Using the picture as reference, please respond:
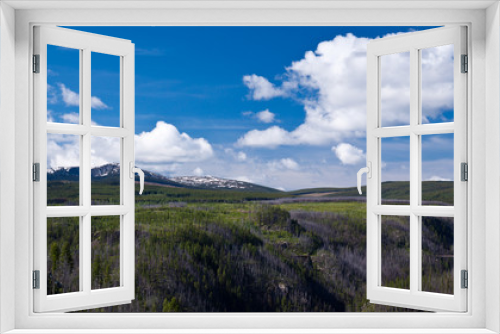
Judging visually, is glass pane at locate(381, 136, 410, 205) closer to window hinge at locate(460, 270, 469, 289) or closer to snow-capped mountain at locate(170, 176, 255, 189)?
snow-capped mountain at locate(170, 176, 255, 189)

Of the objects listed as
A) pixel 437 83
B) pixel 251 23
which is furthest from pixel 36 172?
pixel 437 83

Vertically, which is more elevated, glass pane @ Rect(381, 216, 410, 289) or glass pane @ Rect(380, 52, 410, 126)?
glass pane @ Rect(380, 52, 410, 126)

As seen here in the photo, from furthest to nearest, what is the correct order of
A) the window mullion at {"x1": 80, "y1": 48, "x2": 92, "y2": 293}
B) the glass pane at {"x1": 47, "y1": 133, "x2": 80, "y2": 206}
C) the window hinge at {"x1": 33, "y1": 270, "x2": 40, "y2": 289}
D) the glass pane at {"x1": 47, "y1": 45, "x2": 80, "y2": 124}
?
the glass pane at {"x1": 47, "y1": 133, "x2": 80, "y2": 206} < the glass pane at {"x1": 47, "y1": 45, "x2": 80, "y2": 124} < the window mullion at {"x1": 80, "y1": 48, "x2": 92, "y2": 293} < the window hinge at {"x1": 33, "y1": 270, "x2": 40, "y2": 289}

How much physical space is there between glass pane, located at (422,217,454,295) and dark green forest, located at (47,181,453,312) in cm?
1

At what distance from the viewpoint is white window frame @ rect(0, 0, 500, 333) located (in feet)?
6.58

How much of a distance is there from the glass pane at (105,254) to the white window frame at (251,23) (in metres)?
2.20

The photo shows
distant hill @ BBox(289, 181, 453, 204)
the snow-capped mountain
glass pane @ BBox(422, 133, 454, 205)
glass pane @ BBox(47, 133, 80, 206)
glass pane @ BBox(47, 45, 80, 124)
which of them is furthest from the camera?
the snow-capped mountain

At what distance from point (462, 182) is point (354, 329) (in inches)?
34.4

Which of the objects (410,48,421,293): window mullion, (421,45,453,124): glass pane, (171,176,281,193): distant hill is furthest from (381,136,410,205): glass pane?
(410,48,421,293): window mullion

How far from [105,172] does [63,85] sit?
0.98 metres

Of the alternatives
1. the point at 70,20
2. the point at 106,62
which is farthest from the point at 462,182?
the point at 106,62

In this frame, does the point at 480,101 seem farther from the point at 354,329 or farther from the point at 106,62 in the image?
the point at 106,62

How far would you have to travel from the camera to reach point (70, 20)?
2.09 metres

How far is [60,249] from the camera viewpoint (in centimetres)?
373
